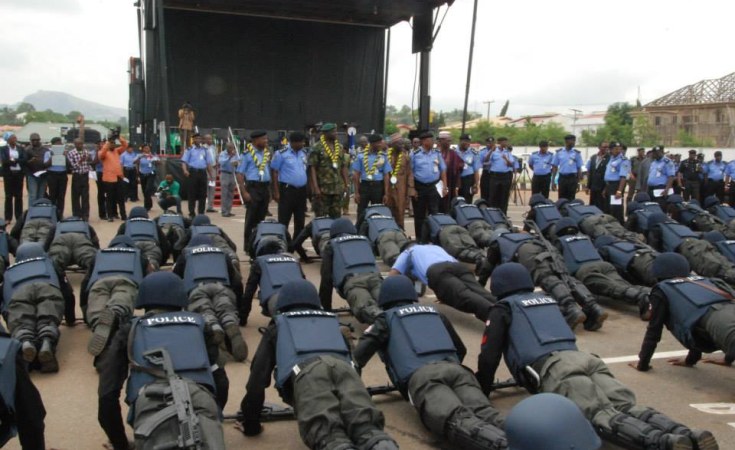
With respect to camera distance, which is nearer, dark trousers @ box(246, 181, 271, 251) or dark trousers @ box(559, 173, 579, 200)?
dark trousers @ box(246, 181, 271, 251)

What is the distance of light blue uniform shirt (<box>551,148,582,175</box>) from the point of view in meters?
14.5

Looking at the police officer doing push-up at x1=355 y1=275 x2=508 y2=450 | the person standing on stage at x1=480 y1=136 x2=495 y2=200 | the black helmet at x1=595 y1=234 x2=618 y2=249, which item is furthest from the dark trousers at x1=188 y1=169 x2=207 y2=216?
the police officer doing push-up at x1=355 y1=275 x2=508 y2=450

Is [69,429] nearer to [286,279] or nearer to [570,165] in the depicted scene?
[286,279]

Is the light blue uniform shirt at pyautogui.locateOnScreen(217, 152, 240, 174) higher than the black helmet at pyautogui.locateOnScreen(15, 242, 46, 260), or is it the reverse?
the light blue uniform shirt at pyautogui.locateOnScreen(217, 152, 240, 174)

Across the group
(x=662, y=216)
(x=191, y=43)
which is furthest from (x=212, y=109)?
(x=662, y=216)

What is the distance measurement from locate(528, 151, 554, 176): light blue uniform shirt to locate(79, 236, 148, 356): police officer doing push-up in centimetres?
977

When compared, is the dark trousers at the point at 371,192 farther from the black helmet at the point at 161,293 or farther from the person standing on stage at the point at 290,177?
the black helmet at the point at 161,293

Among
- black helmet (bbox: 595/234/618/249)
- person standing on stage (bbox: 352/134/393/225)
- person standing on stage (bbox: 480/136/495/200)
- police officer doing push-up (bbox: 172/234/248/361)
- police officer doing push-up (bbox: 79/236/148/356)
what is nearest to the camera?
police officer doing push-up (bbox: 79/236/148/356)

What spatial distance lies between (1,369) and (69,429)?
4.26 feet

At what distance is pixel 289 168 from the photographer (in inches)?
417

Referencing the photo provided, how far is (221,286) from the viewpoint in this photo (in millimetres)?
6605


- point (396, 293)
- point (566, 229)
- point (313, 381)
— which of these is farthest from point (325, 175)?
point (313, 381)

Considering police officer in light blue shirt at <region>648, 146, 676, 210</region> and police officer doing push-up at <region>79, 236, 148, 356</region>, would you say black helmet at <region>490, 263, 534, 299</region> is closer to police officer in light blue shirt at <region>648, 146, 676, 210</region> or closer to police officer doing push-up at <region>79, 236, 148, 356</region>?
police officer doing push-up at <region>79, 236, 148, 356</region>

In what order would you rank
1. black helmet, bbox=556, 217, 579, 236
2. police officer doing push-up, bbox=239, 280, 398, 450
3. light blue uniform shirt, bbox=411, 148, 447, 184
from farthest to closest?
light blue uniform shirt, bbox=411, 148, 447, 184, black helmet, bbox=556, 217, 579, 236, police officer doing push-up, bbox=239, 280, 398, 450
